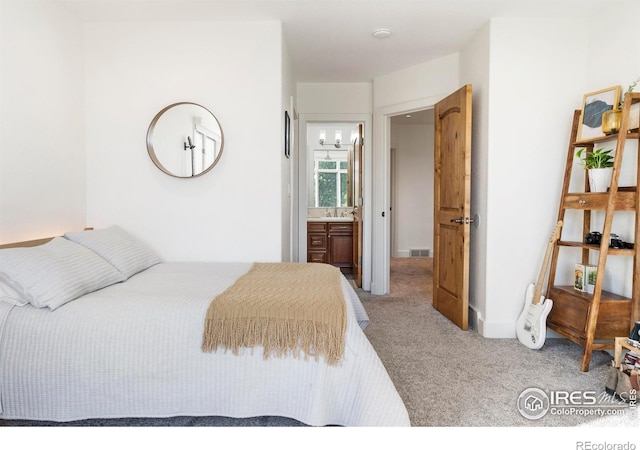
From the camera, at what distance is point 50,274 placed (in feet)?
5.72

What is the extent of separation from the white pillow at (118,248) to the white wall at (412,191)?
18.1 feet

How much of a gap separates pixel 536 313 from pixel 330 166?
4.26 m

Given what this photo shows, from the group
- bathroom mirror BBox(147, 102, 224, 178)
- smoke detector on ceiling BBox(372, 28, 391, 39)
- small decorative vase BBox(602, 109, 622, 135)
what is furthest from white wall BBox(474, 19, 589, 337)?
bathroom mirror BBox(147, 102, 224, 178)

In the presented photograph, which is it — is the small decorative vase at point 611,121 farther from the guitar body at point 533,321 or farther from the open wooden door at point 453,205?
the guitar body at point 533,321

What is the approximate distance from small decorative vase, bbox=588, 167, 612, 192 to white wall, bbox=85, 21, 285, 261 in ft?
7.01

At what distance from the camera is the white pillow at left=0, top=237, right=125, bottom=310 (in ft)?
5.48

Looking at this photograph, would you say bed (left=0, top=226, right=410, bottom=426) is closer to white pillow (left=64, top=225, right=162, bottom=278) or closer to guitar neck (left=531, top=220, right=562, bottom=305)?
white pillow (left=64, top=225, right=162, bottom=278)

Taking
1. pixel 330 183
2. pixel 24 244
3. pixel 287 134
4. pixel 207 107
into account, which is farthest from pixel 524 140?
pixel 330 183

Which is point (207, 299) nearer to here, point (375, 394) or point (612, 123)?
point (375, 394)

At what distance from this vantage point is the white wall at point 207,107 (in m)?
2.91

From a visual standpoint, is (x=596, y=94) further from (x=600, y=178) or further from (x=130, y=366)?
(x=130, y=366)

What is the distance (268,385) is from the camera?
5.32ft

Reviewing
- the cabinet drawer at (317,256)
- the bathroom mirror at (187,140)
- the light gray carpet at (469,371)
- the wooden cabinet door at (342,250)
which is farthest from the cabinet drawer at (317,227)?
the bathroom mirror at (187,140)

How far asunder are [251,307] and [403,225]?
6107mm
